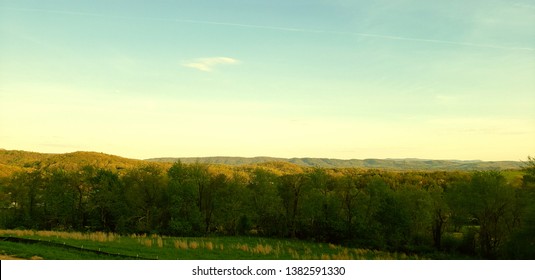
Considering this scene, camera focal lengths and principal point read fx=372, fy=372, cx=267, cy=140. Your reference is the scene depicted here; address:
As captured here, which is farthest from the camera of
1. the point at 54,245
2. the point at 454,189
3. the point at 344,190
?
the point at 344,190

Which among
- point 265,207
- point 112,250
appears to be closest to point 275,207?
point 265,207

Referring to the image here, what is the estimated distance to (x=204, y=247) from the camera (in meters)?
42.4

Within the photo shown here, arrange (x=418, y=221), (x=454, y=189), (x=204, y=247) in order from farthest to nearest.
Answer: (x=418, y=221) → (x=454, y=189) → (x=204, y=247)

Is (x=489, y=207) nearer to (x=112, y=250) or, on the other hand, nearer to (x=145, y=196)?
(x=112, y=250)

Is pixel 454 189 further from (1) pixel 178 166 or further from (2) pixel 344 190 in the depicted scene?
(1) pixel 178 166

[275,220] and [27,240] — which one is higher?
[27,240]

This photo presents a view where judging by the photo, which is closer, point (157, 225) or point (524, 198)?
point (524, 198)

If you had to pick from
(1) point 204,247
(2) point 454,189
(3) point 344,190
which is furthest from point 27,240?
(2) point 454,189

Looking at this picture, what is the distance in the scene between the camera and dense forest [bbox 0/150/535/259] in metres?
56.4

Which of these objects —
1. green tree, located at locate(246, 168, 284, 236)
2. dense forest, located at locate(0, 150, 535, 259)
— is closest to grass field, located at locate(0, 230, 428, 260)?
dense forest, located at locate(0, 150, 535, 259)

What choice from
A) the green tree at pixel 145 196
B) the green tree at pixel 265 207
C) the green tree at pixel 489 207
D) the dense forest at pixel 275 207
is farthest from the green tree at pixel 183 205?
the green tree at pixel 489 207

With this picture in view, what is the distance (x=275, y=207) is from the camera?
72.2 m

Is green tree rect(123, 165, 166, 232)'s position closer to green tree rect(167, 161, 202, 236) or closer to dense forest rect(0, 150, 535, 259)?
dense forest rect(0, 150, 535, 259)
